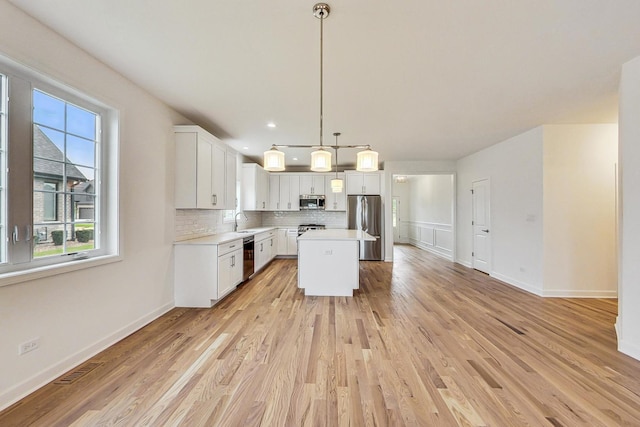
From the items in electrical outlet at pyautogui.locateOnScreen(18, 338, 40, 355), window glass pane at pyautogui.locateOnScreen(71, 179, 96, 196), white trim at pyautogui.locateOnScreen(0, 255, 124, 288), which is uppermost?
window glass pane at pyautogui.locateOnScreen(71, 179, 96, 196)

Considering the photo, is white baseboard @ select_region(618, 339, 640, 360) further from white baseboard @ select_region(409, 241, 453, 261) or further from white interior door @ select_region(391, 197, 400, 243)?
white interior door @ select_region(391, 197, 400, 243)

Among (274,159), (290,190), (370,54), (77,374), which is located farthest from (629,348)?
(290,190)

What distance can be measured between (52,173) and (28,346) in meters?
1.28

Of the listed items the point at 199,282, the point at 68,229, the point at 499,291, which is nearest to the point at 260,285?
the point at 199,282

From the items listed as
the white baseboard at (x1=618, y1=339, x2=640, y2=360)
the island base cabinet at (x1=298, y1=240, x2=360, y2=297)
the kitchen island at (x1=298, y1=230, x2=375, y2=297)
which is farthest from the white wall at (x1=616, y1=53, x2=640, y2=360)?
the island base cabinet at (x1=298, y1=240, x2=360, y2=297)

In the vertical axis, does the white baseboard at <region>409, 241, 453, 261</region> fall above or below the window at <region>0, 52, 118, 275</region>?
below

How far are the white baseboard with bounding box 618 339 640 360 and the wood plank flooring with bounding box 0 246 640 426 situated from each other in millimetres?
92

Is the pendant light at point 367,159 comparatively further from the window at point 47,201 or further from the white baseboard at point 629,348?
the white baseboard at point 629,348

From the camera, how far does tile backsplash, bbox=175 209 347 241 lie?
3752 mm

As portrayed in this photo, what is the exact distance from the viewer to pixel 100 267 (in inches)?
92.0

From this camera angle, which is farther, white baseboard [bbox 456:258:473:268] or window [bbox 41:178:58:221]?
white baseboard [bbox 456:258:473:268]

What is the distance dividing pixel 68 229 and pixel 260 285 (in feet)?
9.17

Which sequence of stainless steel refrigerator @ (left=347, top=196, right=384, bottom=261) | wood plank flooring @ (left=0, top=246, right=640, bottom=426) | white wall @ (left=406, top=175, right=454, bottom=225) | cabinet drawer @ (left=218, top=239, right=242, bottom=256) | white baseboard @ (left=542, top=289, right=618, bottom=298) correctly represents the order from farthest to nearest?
white wall @ (left=406, top=175, right=454, bottom=225)
stainless steel refrigerator @ (left=347, top=196, right=384, bottom=261)
white baseboard @ (left=542, top=289, right=618, bottom=298)
cabinet drawer @ (left=218, top=239, right=242, bottom=256)
wood plank flooring @ (left=0, top=246, right=640, bottom=426)

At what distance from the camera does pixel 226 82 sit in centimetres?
269
